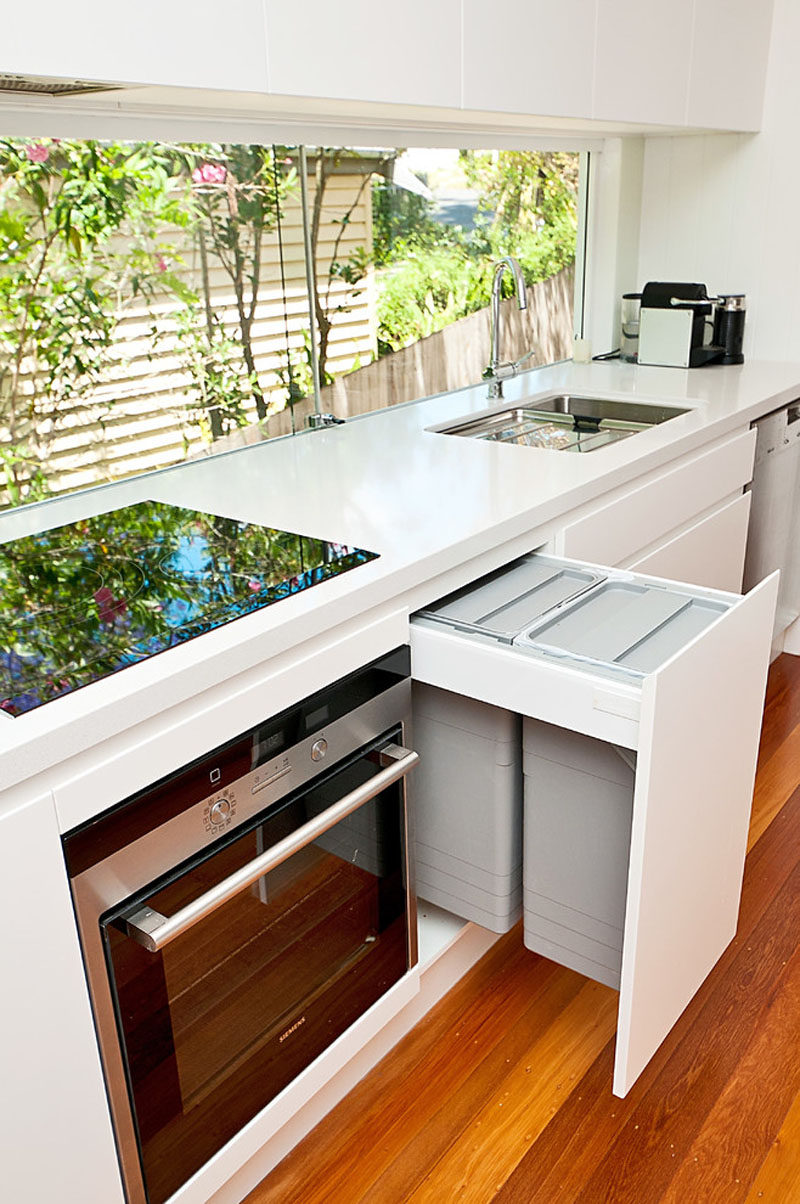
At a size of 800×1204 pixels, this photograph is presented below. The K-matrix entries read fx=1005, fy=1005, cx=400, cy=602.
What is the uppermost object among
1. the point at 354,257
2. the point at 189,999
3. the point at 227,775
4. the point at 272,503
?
the point at 354,257

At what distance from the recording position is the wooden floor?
1498 millimetres

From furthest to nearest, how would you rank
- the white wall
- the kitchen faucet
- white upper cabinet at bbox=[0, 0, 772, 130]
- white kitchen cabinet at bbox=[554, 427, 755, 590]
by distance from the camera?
the white wall, the kitchen faucet, white kitchen cabinet at bbox=[554, 427, 755, 590], white upper cabinet at bbox=[0, 0, 772, 130]

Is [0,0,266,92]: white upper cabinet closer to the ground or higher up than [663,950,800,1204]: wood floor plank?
higher up

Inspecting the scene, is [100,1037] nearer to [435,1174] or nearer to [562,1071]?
[435,1174]

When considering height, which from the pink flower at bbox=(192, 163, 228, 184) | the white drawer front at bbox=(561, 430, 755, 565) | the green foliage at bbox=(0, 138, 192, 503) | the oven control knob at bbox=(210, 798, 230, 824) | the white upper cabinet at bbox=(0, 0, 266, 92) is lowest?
the oven control knob at bbox=(210, 798, 230, 824)

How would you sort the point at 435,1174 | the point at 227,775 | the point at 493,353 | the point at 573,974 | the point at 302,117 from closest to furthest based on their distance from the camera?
1. the point at 227,775
2. the point at 435,1174
3. the point at 573,974
4. the point at 302,117
5. the point at 493,353

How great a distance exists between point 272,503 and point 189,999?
81cm

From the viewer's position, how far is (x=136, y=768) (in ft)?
3.67

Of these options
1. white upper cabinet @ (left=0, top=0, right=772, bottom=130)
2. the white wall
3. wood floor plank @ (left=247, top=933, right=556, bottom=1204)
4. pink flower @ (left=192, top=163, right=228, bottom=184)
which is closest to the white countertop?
the white wall

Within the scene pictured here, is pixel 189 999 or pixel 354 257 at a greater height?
pixel 354 257

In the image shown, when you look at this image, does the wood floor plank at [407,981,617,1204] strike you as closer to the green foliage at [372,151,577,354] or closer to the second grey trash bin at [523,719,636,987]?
the second grey trash bin at [523,719,636,987]

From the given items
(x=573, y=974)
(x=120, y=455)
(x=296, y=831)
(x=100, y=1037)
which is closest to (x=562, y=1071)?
(x=573, y=974)

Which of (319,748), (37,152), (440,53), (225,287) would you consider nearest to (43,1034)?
(319,748)

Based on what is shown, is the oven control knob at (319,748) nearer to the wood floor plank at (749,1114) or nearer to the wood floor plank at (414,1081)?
the wood floor plank at (414,1081)
